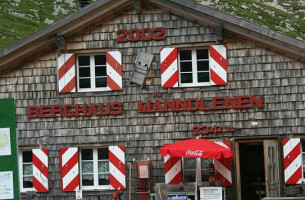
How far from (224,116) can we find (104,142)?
3.23 metres

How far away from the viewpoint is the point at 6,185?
510 inches

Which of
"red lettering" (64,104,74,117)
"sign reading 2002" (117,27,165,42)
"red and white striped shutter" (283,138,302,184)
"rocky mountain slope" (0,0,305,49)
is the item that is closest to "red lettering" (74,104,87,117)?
"red lettering" (64,104,74,117)

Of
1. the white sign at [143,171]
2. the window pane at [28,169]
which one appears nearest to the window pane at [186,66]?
the white sign at [143,171]

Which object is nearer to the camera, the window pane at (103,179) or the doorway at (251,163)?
the window pane at (103,179)

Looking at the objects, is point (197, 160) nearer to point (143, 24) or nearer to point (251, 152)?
point (143, 24)

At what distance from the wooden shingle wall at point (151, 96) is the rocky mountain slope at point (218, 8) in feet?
174

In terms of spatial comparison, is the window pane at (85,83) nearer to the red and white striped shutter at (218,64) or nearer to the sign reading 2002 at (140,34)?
the sign reading 2002 at (140,34)

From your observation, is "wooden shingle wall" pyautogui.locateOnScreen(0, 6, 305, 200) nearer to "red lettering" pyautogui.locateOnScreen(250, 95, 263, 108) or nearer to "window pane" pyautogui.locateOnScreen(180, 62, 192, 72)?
"red lettering" pyautogui.locateOnScreen(250, 95, 263, 108)

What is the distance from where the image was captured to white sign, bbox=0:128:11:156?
12977 mm

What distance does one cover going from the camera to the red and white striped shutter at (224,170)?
20.4 meters

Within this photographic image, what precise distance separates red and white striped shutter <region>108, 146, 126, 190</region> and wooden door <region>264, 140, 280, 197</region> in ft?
12.2

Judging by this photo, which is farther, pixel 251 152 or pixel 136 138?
pixel 251 152

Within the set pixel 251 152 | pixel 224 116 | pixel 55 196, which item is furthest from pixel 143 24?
pixel 251 152

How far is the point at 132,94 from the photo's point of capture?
21031 mm
